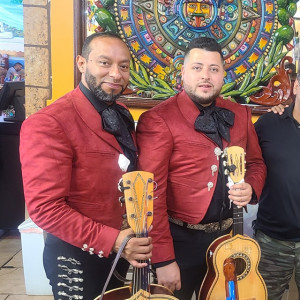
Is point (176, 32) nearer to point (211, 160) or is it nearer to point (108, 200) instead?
point (211, 160)

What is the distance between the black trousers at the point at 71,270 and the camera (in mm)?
1411

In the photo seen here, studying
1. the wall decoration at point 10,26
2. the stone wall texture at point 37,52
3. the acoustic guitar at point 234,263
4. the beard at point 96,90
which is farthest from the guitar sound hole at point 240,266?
the wall decoration at point 10,26

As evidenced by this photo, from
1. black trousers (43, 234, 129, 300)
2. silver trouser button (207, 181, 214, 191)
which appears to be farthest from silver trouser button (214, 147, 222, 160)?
black trousers (43, 234, 129, 300)

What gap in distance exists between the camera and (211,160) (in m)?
1.66

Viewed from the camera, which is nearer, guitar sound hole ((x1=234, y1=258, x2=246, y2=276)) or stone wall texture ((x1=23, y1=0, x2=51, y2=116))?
guitar sound hole ((x1=234, y1=258, x2=246, y2=276))

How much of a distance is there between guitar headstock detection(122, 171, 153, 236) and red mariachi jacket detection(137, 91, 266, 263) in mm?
257

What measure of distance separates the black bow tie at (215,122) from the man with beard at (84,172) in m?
0.38

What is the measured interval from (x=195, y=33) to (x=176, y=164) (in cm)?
139

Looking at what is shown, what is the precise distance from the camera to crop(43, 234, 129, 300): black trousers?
1411 millimetres

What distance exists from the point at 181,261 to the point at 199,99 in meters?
0.82

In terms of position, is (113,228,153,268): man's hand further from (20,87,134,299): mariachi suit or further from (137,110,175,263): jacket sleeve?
(137,110,175,263): jacket sleeve

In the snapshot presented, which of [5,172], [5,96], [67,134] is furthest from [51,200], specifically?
[5,96]

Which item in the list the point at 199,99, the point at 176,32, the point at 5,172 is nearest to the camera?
the point at 199,99

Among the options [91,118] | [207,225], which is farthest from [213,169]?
[91,118]
